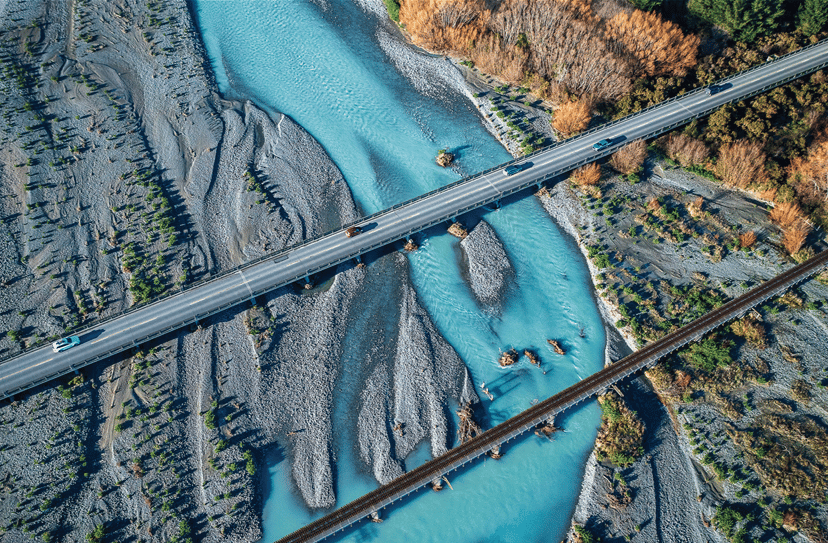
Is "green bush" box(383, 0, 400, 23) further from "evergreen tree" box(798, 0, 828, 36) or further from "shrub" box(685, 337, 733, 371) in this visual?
"shrub" box(685, 337, 733, 371)

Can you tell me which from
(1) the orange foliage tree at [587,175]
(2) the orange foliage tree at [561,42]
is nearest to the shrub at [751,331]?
(1) the orange foliage tree at [587,175]

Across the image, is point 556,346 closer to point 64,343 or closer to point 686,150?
point 686,150

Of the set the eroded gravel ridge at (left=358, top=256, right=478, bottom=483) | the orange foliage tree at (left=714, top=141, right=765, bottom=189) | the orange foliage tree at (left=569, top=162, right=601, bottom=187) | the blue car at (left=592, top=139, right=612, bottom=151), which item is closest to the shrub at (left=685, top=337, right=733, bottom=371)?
the eroded gravel ridge at (left=358, top=256, right=478, bottom=483)

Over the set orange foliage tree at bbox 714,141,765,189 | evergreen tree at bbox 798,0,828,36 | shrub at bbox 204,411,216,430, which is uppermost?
evergreen tree at bbox 798,0,828,36

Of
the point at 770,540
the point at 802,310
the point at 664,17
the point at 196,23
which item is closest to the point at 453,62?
the point at 664,17

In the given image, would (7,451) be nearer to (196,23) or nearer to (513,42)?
(196,23)

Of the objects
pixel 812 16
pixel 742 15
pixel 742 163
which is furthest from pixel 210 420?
pixel 812 16

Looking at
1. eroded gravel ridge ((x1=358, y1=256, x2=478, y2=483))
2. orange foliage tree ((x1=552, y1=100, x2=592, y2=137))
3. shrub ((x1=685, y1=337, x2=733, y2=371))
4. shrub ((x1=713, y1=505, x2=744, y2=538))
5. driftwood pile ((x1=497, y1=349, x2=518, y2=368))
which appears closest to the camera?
shrub ((x1=713, y1=505, x2=744, y2=538))
